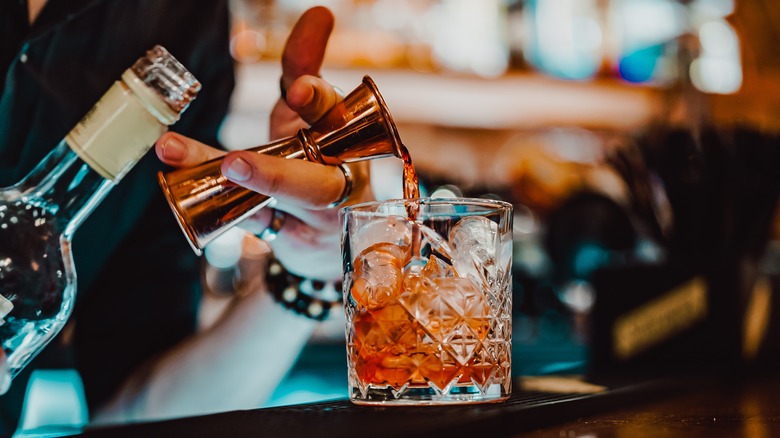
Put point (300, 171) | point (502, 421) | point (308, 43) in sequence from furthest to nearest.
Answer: point (308, 43) → point (300, 171) → point (502, 421)

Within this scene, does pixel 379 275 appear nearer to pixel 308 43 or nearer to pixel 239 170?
pixel 239 170

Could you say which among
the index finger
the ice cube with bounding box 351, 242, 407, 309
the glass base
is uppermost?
the index finger

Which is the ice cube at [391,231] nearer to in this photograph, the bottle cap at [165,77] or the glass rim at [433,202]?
the glass rim at [433,202]

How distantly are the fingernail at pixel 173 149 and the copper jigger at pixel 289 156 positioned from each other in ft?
0.04

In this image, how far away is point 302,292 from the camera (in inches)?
39.5

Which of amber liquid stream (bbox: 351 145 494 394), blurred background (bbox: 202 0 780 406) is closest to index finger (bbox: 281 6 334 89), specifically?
amber liquid stream (bbox: 351 145 494 394)

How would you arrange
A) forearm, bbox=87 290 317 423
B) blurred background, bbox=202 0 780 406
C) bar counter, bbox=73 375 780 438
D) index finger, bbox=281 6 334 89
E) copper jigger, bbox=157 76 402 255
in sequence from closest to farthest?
bar counter, bbox=73 375 780 438 < copper jigger, bbox=157 76 402 255 < index finger, bbox=281 6 334 89 < forearm, bbox=87 290 317 423 < blurred background, bbox=202 0 780 406

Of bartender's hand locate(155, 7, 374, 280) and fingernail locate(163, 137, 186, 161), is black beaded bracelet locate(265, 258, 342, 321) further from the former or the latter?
fingernail locate(163, 137, 186, 161)

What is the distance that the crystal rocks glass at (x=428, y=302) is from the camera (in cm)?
59

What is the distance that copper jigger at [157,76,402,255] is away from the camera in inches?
24.2

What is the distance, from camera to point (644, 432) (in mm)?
551

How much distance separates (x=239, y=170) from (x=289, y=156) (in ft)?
0.19

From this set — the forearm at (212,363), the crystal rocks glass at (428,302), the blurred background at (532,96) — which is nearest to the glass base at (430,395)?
the crystal rocks glass at (428,302)

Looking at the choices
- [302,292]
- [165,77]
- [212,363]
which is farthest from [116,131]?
[212,363]
